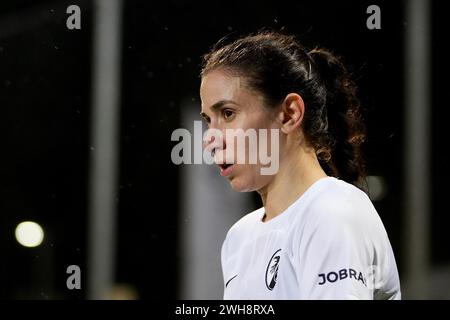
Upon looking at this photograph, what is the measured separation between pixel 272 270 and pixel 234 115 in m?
0.35

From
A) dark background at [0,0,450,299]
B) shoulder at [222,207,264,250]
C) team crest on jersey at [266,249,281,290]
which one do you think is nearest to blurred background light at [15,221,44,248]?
dark background at [0,0,450,299]

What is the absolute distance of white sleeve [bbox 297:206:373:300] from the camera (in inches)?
55.5

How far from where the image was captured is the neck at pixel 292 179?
5.57 ft

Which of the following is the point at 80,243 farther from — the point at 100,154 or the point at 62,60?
the point at 62,60

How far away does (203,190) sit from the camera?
458 cm

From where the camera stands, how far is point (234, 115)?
171 centimetres

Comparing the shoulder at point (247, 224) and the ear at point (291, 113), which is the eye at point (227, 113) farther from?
the shoulder at point (247, 224)

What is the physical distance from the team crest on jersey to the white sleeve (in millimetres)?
114

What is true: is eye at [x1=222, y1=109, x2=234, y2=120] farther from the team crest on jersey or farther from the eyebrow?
the team crest on jersey

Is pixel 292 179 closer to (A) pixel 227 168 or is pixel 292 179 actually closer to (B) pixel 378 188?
(A) pixel 227 168

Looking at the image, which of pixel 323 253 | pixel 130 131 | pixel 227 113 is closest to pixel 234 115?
pixel 227 113

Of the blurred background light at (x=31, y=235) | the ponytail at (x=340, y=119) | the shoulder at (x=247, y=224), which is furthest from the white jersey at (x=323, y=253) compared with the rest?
the blurred background light at (x=31, y=235)

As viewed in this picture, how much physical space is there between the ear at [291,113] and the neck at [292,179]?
6 centimetres
